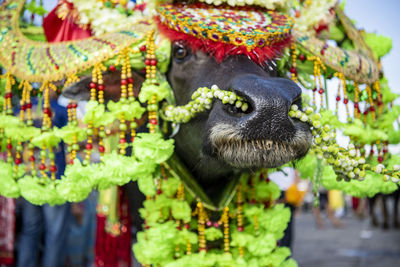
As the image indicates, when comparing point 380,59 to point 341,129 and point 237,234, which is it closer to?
point 341,129

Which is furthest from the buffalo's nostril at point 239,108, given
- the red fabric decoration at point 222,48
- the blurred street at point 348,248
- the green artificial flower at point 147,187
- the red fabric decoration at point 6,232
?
the blurred street at point 348,248

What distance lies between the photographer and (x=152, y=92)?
5.80 ft

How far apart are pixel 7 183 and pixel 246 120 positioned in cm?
117

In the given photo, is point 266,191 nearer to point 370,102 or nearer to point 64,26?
point 370,102

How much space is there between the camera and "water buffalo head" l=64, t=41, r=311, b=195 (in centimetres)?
139

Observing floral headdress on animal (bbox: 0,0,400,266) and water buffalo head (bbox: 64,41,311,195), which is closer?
water buffalo head (bbox: 64,41,311,195)

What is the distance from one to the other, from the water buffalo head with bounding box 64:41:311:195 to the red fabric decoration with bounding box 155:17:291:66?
0.11ft

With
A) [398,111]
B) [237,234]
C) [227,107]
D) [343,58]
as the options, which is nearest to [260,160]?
[227,107]

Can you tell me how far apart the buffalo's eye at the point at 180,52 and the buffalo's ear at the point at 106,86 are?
214 mm

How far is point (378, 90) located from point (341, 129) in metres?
0.33

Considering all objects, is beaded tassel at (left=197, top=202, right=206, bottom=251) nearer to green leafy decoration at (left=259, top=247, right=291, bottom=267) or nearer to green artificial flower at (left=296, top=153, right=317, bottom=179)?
green leafy decoration at (left=259, top=247, right=291, bottom=267)

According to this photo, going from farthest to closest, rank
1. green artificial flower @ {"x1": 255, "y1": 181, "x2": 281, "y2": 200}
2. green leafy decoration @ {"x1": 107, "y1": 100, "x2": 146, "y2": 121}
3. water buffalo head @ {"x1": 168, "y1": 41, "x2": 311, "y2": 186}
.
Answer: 1. green artificial flower @ {"x1": 255, "y1": 181, "x2": 281, "y2": 200}
2. green leafy decoration @ {"x1": 107, "y1": 100, "x2": 146, "y2": 121}
3. water buffalo head @ {"x1": 168, "y1": 41, "x2": 311, "y2": 186}

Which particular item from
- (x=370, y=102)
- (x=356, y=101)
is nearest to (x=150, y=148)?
(x=356, y=101)

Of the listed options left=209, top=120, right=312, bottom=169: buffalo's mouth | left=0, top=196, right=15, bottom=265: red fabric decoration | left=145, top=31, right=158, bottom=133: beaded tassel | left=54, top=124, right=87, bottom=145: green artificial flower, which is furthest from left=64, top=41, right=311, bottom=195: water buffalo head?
left=0, top=196, right=15, bottom=265: red fabric decoration
